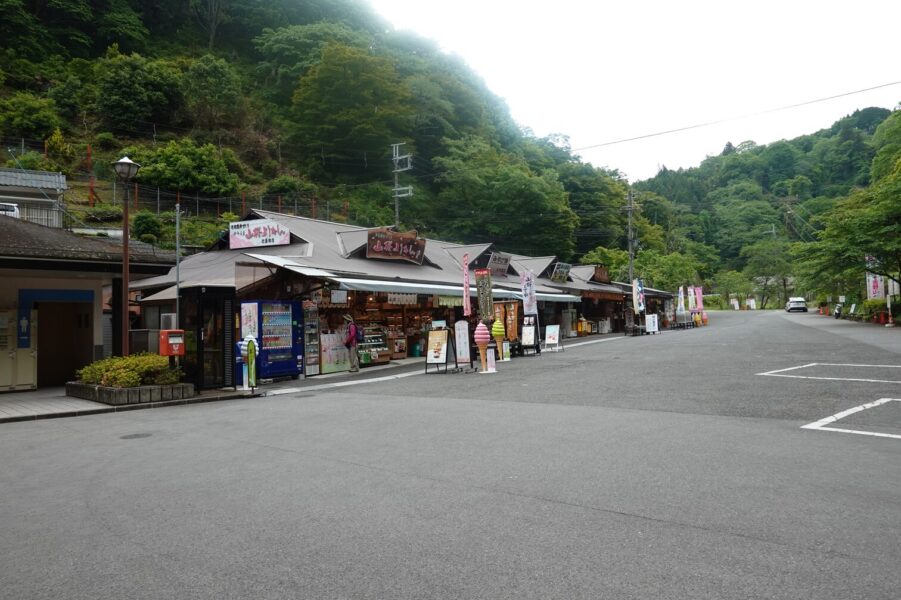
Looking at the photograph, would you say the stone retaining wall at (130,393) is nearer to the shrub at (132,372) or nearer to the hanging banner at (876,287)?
the shrub at (132,372)

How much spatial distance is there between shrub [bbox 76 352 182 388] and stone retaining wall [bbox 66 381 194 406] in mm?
166

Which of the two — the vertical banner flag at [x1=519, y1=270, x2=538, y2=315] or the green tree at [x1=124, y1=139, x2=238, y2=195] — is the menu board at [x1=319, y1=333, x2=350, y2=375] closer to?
the vertical banner flag at [x1=519, y1=270, x2=538, y2=315]

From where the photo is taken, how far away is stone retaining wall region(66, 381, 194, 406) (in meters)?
11.9

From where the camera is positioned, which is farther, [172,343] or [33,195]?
[33,195]

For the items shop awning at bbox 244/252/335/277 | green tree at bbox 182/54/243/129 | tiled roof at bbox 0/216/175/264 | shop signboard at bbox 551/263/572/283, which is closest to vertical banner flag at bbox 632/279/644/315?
shop signboard at bbox 551/263/572/283

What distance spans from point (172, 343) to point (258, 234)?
9683mm

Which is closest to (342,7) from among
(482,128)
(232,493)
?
(482,128)

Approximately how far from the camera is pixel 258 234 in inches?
858

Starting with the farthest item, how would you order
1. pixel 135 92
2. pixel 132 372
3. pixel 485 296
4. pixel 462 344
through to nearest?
pixel 135 92
pixel 485 296
pixel 462 344
pixel 132 372

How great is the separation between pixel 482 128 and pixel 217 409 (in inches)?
2072

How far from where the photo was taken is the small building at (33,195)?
26.1 meters

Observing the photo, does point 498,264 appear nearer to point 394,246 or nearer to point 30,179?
point 394,246

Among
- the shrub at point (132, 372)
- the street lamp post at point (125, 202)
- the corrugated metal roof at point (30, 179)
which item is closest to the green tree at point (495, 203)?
the corrugated metal roof at point (30, 179)

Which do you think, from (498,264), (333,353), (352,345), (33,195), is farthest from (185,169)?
(352,345)
